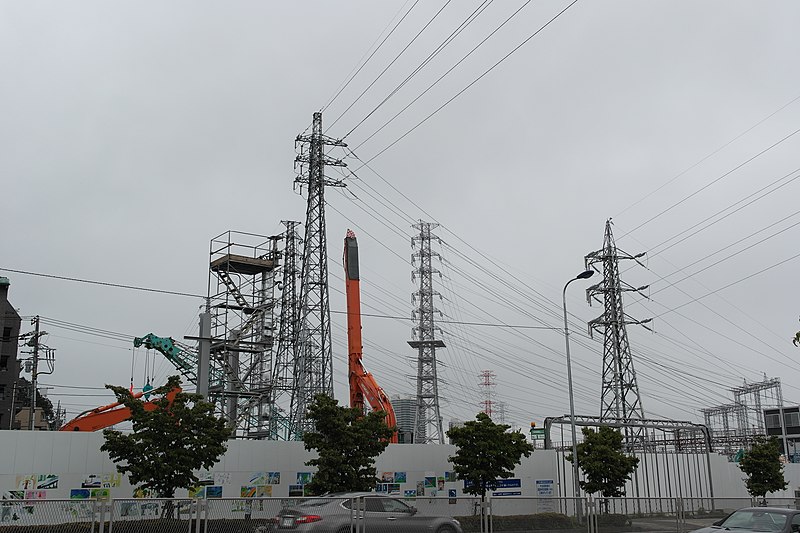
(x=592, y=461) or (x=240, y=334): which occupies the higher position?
(x=240, y=334)

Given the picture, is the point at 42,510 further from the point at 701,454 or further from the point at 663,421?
the point at 701,454

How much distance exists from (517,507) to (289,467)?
34.5 feet

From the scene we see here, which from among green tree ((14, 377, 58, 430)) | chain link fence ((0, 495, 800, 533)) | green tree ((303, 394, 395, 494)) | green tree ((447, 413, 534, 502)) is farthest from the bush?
green tree ((14, 377, 58, 430))

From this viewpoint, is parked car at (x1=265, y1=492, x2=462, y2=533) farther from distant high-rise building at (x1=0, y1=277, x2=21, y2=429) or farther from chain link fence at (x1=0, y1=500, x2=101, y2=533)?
distant high-rise building at (x1=0, y1=277, x2=21, y2=429)

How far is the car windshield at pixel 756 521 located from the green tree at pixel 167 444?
1688cm

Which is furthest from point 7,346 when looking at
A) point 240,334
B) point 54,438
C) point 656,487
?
point 656,487

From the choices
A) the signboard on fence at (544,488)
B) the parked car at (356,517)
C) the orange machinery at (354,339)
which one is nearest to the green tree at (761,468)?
the signboard on fence at (544,488)

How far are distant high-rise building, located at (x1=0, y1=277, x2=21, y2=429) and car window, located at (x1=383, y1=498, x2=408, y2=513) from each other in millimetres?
69629

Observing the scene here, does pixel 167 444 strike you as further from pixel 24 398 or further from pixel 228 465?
pixel 24 398

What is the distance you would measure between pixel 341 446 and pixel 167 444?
22.2 ft

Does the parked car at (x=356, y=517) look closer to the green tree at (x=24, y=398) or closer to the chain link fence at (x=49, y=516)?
the chain link fence at (x=49, y=516)

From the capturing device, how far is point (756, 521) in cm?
1698

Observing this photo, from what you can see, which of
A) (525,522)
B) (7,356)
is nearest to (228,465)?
(525,522)

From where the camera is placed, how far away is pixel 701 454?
46531 millimetres
